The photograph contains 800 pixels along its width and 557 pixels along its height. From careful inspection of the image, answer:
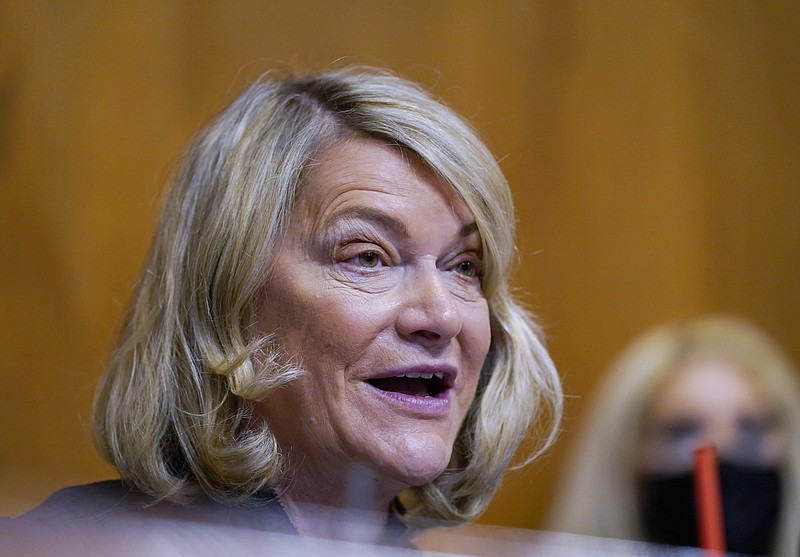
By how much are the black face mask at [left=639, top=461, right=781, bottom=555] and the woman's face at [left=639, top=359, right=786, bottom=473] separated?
22mm

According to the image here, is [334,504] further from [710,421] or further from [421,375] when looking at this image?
[710,421]

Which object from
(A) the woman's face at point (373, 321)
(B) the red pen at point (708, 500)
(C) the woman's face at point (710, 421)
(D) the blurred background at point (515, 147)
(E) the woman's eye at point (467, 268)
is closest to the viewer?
(A) the woman's face at point (373, 321)

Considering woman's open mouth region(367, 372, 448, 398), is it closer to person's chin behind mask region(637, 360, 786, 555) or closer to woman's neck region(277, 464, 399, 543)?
woman's neck region(277, 464, 399, 543)

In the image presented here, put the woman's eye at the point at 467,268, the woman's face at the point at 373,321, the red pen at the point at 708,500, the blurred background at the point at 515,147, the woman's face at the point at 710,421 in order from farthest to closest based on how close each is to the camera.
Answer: the blurred background at the point at 515,147 → the woman's face at the point at 710,421 → the red pen at the point at 708,500 → the woman's eye at the point at 467,268 → the woman's face at the point at 373,321

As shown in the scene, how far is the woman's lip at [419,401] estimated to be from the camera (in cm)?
90

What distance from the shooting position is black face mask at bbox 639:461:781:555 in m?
1.31

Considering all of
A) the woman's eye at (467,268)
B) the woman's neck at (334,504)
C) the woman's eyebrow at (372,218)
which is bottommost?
the woman's neck at (334,504)

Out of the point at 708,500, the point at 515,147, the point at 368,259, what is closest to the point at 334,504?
the point at 368,259

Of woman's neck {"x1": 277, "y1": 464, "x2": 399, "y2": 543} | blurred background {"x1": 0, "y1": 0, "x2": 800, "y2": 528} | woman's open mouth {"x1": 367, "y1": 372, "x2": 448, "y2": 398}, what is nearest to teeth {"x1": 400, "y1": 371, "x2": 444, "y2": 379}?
woman's open mouth {"x1": 367, "y1": 372, "x2": 448, "y2": 398}

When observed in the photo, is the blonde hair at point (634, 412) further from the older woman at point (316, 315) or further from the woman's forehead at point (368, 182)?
the woman's forehead at point (368, 182)

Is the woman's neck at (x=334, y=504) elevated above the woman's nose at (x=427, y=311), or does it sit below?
below

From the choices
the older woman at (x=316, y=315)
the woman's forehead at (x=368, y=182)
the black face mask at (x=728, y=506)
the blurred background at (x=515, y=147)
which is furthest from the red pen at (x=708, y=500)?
the woman's forehead at (x=368, y=182)

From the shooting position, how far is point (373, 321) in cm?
90

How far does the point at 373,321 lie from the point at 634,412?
32.6 inches
